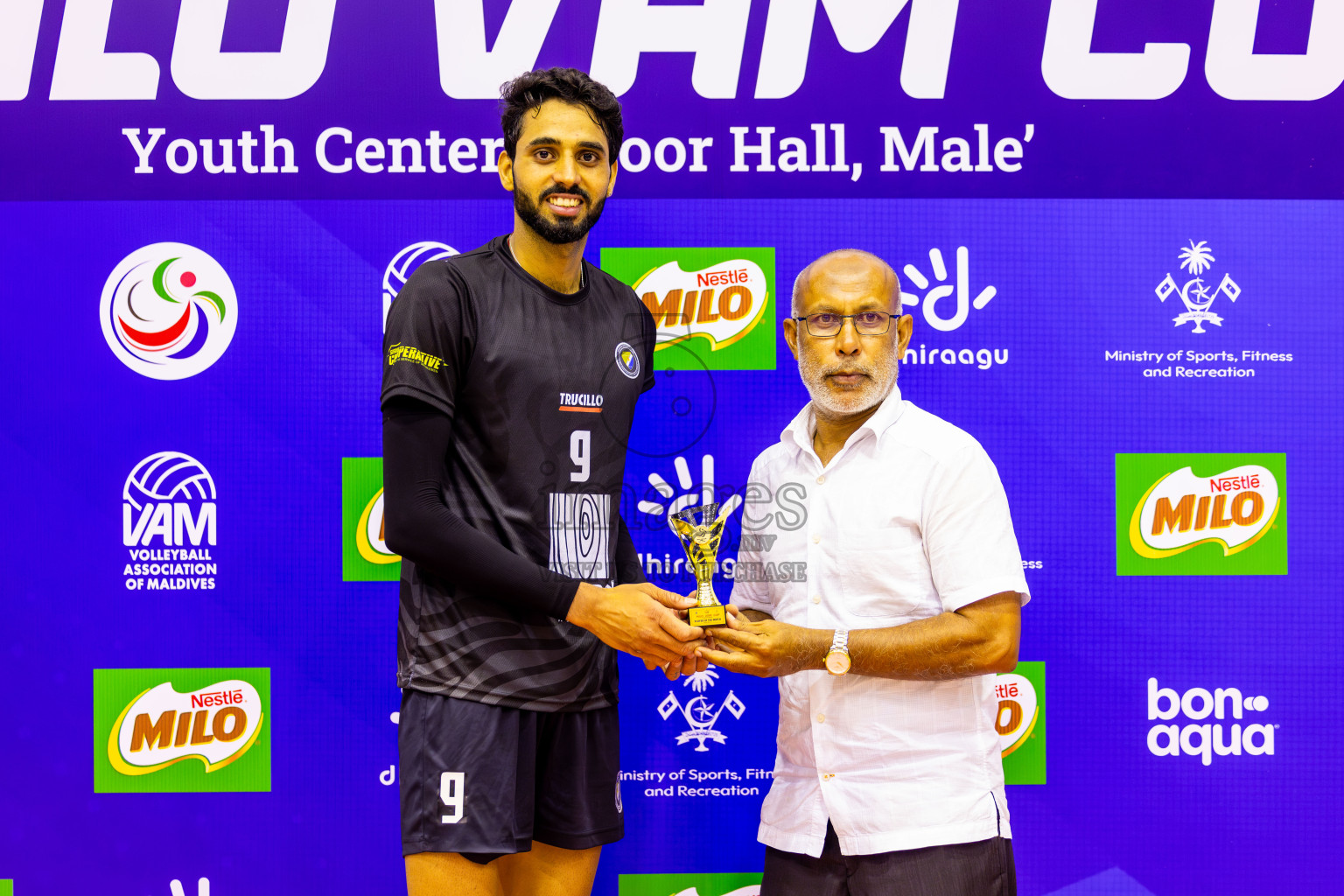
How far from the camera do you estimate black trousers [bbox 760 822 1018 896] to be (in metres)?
1.84

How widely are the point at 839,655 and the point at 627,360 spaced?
798 mm

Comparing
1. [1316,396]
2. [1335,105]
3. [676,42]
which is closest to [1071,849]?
[1316,396]

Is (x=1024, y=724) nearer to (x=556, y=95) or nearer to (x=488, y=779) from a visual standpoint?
(x=488, y=779)

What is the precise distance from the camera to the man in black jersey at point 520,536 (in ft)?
6.12

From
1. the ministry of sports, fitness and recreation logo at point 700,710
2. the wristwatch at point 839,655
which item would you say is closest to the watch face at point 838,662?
the wristwatch at point 839,655

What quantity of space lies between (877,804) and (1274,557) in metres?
1.72

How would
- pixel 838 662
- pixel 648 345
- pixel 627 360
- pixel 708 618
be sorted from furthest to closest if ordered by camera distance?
pixel 648 345
pixel 627 360
pixel 708 618
pixel 838 662

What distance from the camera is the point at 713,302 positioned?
282 cm

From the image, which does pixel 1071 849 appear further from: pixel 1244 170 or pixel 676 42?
pixel 676 42

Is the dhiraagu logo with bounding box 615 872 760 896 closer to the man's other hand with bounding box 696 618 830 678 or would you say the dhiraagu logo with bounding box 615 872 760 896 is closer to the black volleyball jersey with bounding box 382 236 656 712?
the black volleyball jersey with bounding box 382 236 656 712

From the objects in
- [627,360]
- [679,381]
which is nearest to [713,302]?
[679,381]

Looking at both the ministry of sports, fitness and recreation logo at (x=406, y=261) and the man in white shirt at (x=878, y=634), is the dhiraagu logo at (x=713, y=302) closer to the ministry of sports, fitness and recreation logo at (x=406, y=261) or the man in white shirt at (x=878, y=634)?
the ministry of sports, fitness and recreation logo at (x=406, y=261)

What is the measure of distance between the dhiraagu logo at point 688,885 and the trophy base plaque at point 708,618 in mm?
1241

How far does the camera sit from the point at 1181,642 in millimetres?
2812
